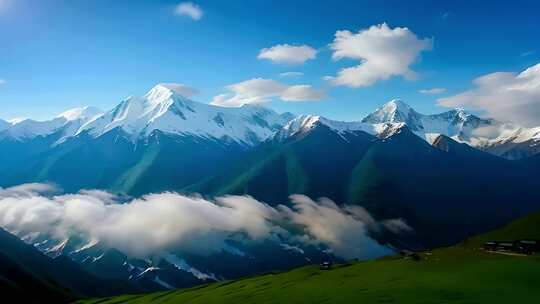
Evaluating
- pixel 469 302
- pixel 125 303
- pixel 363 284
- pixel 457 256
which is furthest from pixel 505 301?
pixel 125 303

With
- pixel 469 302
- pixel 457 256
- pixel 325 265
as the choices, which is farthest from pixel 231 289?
pixel 469 302

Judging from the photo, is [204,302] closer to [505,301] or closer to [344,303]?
[344,303]

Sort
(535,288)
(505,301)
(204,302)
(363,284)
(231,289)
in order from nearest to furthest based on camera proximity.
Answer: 1. (505,301)
2. (535,288)
3. (363,284)
4. (204,302)
5. (231,289)

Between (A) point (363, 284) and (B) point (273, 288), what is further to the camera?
(B) point (273, 288)

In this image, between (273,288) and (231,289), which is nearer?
(273,288)

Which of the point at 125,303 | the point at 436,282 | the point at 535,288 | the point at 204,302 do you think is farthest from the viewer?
the point at 125,303

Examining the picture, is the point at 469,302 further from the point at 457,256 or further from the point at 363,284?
the point at 457,256
